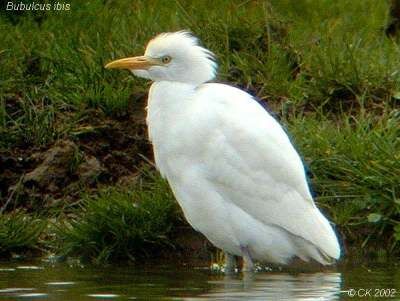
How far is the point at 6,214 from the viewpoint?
11.3m

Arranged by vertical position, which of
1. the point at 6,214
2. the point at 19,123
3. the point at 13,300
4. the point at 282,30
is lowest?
the point at 13,300

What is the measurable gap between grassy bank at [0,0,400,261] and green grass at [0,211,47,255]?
1 centimetres

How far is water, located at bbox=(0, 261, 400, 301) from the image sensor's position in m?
8.52

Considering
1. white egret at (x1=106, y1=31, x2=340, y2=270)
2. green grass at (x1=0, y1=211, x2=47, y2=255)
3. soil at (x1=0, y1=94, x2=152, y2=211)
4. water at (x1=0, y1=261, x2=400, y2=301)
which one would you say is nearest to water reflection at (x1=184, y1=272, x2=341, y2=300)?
water at (x1=0, y1=261, x2=400, y2=301)

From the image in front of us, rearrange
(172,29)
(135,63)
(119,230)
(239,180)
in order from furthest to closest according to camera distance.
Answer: (172,29) < (119,230) < (135,63) < (239,180)

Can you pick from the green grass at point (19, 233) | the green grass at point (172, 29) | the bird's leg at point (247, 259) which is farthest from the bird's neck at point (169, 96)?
the green grass at point (172, 29)

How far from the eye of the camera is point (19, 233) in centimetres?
1084

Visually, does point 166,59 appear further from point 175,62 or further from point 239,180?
Result: point 239,180

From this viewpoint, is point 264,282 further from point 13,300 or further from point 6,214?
point 6,214

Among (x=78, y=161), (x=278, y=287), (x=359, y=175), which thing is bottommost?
(x=278, y=287)

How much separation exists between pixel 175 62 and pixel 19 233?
1736mm

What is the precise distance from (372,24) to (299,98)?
96.0 inches

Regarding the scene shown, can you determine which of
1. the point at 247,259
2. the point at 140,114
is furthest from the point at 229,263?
the point at 140,114

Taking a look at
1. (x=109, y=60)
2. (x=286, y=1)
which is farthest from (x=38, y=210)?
(x=286, y=1)
